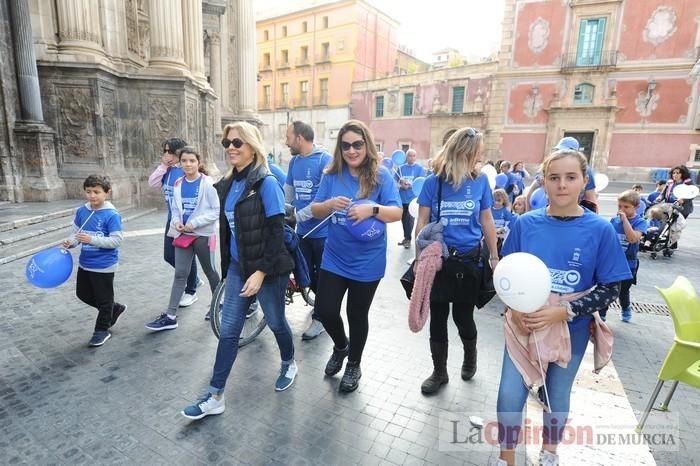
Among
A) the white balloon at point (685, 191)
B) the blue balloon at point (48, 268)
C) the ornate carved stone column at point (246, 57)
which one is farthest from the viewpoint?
the ornate carved stone column at point (246, 57)

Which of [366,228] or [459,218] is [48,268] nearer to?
[366,228]

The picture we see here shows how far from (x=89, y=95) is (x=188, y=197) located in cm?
713

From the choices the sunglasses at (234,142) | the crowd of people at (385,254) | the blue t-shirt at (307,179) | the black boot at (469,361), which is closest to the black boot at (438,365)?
the crowd of people at (385,254)

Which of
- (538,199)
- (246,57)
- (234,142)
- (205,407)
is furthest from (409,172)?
(246,57)

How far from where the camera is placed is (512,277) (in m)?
1.90

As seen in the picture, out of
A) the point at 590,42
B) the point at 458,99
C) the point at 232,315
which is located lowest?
the point at 232,315

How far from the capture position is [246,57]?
1923cm

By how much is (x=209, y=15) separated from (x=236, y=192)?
17.9 meters

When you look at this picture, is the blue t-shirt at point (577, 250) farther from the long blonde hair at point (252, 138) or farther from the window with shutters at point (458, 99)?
the window with shutters at point (458, 99)

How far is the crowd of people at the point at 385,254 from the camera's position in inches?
79.3

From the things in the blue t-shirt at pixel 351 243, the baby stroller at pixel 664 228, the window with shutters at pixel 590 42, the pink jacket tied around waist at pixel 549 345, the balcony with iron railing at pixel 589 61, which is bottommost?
the baby stroller at pixel 664 228

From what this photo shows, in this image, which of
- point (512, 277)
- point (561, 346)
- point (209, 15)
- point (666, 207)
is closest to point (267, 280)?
point (512, 277)

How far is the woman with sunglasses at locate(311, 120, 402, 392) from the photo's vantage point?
116 inches

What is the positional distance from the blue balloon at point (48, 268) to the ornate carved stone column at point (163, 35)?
936 cm
